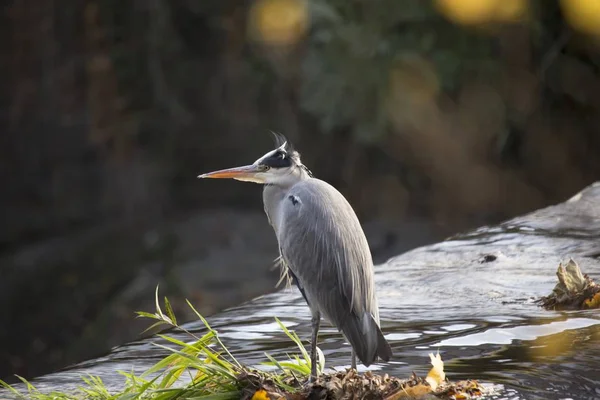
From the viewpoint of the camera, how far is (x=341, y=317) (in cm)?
308

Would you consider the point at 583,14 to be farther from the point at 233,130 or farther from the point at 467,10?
the point at 233,130

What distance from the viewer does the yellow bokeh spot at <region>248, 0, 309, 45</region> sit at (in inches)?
432

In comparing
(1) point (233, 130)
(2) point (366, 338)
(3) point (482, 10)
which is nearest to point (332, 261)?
(2) point (366, 338)

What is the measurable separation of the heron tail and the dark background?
7.16 metres

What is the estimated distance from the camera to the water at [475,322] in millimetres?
3223

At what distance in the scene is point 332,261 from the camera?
3105 mm

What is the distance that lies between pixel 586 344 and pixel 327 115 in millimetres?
7483

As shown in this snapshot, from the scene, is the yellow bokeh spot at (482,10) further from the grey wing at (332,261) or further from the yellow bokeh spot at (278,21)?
the grey wing at (332,261)

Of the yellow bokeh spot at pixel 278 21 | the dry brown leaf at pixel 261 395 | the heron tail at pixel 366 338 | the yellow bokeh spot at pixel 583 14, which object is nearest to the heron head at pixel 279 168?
the heron tail at pixel 366 338

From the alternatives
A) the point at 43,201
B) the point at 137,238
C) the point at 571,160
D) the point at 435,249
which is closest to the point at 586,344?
the point at 435,249

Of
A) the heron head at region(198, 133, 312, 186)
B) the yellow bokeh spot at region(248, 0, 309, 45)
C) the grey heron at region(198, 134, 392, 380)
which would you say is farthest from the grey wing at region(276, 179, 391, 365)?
the yellow bokeh spot at region(248, 0, 309, 45)

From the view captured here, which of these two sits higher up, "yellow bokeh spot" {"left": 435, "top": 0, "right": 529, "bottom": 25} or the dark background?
"yellow bokeh spot" {"left": 435, "top": 0, "right": 529, "bottom": 25}

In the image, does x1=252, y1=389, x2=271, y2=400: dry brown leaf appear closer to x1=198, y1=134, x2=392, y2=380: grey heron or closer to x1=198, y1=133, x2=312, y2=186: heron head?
x1=198, y1=134, x2=392, y2=380: grey heron

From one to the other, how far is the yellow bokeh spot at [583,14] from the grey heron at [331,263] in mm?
7150
